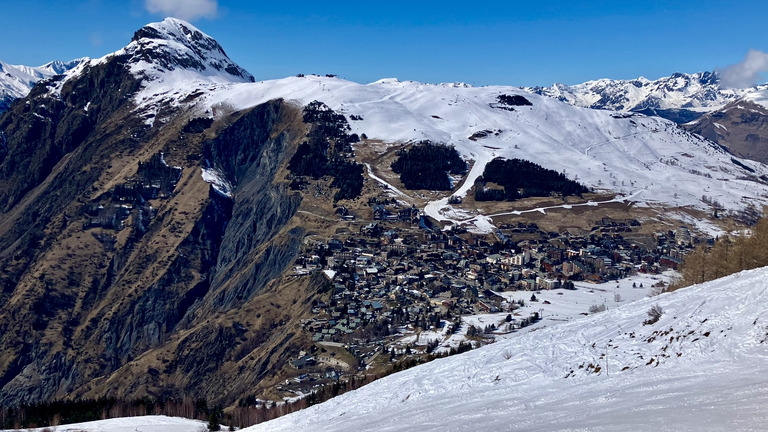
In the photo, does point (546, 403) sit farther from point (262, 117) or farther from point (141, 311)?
point (262, 117)

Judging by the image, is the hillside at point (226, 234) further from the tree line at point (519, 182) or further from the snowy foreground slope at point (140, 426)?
the snowy foreground slope at point (140, 426)

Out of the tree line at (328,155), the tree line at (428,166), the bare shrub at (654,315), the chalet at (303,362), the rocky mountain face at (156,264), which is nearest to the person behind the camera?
the bare shrub at (654,315)

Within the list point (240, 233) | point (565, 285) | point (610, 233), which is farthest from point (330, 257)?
point (610, 233)

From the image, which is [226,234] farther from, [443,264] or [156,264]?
[443,264]

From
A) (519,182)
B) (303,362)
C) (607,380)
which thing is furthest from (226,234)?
(607,380)

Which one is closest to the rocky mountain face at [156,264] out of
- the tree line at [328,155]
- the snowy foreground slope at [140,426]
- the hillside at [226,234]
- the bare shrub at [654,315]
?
the hillside at [226,234]

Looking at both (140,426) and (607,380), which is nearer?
(607,380)
